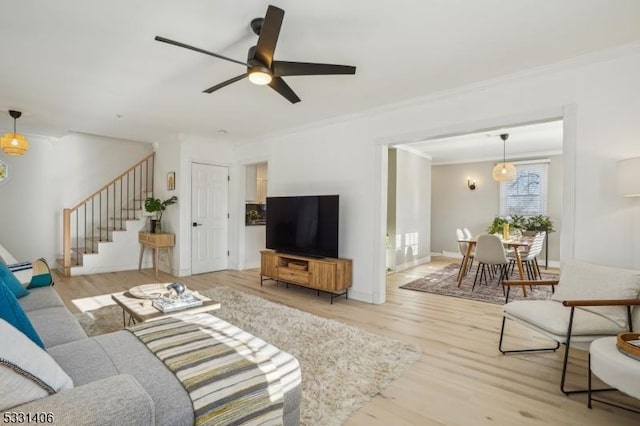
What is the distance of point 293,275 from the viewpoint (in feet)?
15.2

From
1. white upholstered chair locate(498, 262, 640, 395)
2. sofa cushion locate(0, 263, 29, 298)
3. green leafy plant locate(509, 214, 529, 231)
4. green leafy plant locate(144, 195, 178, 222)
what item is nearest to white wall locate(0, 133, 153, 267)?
green leafy plant locate(144, 195, 178, 222)

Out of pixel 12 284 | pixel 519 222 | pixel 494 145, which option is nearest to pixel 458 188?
pixel 519 222

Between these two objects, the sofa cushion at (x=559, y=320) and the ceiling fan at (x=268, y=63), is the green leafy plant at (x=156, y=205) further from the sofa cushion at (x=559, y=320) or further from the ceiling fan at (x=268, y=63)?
the sofa cushion at (x=559, y=320)

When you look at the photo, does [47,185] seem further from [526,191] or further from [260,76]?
[526,191]

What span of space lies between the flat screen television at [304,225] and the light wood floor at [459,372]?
704 mm

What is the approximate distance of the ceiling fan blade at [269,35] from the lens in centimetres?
188

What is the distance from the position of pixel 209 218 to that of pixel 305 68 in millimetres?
4468

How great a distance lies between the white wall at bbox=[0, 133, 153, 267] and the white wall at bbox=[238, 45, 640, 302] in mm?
5096

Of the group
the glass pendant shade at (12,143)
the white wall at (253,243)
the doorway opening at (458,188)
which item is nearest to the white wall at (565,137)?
the doorway opening at (458,188)

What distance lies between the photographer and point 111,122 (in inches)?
196

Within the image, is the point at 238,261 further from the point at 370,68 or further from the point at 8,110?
the point at 370,68

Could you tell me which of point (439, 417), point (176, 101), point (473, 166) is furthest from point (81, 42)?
point (473, 166)

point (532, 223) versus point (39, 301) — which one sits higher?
point (532, 223)

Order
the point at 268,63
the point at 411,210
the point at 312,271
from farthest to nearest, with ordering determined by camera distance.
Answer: the point at 411,210 < the point at 312,271 < the point at 268,63
